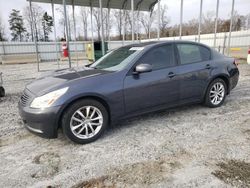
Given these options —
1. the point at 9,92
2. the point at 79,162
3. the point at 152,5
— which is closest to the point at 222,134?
the point at 79,162

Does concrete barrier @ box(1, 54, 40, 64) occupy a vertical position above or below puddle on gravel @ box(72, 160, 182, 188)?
above

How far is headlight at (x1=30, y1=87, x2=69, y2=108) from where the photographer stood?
3.02m

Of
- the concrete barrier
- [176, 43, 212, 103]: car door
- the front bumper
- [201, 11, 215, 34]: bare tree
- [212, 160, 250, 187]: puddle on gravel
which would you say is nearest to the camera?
[212, 160, 250, 187]: puddle on gravel

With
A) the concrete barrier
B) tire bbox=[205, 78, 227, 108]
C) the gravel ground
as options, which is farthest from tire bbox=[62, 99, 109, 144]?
the concrete barrier

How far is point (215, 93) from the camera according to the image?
4.73 m

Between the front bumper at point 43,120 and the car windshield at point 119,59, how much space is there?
4.16 feet

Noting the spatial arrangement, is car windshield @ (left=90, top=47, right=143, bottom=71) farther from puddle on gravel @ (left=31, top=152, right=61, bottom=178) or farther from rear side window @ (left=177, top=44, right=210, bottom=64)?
puddle on gravel @ (left=31, top=152, right=61, bottom=178)

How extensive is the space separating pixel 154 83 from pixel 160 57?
1.84 ft

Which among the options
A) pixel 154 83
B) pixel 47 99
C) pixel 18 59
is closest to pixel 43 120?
pixel 47 99

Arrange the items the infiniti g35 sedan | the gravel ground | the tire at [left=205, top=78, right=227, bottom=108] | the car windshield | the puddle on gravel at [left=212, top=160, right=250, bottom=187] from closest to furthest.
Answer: the puddle on gravel at [left=212, top=160, right=250, bottom=187]
the gravel ground
the infiniti g35 sedan
the car windshield
the tire at [left=205, top=78, right=227, bottom=108]

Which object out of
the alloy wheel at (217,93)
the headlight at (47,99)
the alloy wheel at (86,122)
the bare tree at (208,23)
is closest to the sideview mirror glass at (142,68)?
the alloy wheel at (86,122)

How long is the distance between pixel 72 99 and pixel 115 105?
71 centimetres

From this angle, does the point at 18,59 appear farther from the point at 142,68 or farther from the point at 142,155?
the point at 142,155

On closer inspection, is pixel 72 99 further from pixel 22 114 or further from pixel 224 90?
Result: pixel 224 90
